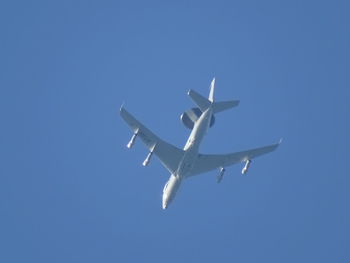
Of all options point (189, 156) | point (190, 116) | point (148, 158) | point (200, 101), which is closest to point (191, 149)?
point (189, 156)

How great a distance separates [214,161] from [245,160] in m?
4.56

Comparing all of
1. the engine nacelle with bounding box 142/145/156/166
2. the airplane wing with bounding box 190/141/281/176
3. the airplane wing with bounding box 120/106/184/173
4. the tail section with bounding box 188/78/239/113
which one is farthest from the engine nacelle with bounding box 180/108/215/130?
the engine nacelle with bounding box 142/145/156/166

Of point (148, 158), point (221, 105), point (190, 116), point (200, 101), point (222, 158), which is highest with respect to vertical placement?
point (221, 105)

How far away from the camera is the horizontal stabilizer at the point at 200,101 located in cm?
8619

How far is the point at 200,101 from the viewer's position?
86.8 metres

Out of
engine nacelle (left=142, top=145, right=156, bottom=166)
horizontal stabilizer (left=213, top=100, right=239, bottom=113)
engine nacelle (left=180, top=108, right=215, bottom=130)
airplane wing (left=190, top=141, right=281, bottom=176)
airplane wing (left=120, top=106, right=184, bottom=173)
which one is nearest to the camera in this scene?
engine nacelle (left=142, top=145, right=156, bottom=166)

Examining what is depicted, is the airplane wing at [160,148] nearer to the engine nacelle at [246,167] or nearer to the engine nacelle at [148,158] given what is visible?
the engine nacelle at [148,158]

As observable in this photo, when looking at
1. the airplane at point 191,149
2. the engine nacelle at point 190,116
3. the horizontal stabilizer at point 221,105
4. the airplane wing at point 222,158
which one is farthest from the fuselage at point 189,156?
the airplane wing at point 222,158

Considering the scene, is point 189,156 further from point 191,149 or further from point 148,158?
point 148,158

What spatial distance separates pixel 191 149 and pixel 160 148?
5337mm

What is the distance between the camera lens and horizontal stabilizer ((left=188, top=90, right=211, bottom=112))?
8619 cm

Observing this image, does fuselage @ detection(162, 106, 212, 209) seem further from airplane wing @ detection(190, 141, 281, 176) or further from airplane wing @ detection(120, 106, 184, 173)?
airplane wing @ detection(190, 141, 281, 176)

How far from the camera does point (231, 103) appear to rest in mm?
87375

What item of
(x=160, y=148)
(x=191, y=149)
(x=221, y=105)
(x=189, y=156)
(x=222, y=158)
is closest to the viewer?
(x=221, y=105)
